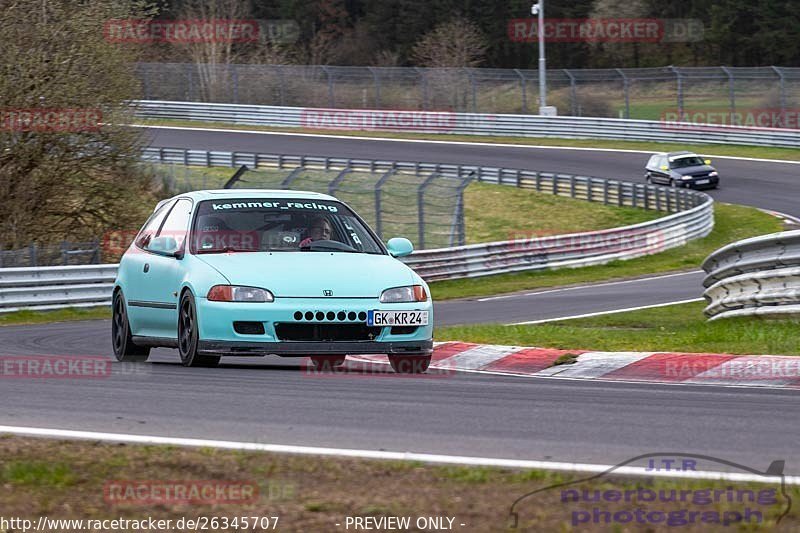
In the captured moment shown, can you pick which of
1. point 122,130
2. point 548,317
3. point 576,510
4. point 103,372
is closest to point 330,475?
point 576,510

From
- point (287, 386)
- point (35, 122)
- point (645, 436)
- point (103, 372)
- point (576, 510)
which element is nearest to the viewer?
point (576, 510)

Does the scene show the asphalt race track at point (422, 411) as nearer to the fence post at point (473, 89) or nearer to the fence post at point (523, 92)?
the fence post at point (523, 92)

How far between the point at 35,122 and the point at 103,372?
1623 centimetres

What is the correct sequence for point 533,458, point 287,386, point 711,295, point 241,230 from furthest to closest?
point 711,295
point 241,230
point 287,386
point 533,458

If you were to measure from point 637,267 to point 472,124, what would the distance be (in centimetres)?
2719

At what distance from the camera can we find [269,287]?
9711 millimetres

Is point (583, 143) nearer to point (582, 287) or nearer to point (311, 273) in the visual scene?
point (582, 287)

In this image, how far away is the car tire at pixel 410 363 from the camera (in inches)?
403

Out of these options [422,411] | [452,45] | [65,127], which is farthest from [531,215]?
[452,45]

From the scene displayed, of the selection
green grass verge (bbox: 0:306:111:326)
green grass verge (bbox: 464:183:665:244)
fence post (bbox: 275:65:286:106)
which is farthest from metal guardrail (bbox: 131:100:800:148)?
green grass verge (bbox: 0:306:111:326)

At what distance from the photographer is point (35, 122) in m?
25.1

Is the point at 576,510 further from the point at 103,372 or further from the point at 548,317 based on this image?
the point at 548,317

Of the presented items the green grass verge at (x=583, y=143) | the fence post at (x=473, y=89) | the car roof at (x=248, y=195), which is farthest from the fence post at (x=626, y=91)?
the car roof at (x=248, y=195)

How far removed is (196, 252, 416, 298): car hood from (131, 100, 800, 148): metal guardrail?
145 ft
